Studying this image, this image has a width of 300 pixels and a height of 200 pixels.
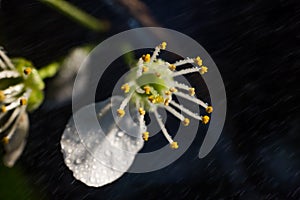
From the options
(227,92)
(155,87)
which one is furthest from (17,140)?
(227,92)

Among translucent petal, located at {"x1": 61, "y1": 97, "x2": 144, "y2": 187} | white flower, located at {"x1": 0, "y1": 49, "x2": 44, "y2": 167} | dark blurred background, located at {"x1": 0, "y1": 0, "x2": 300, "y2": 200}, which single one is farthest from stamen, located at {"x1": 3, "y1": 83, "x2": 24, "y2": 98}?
dark blurred background, located at {"x1": 0, "y1": 0, "x2": 300, "y2": 200}

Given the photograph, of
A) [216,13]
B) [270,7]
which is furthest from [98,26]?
[270,7]

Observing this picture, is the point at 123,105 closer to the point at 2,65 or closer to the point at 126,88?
the point at 126,88

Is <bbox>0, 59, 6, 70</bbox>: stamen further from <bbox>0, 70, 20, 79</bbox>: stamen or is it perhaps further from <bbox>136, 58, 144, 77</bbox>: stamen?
<bbox>136, 58, 144, 77</bbox>: stamen

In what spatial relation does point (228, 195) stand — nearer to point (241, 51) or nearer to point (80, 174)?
point (241, 51)

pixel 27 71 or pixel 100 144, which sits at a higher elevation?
pixel 27 71

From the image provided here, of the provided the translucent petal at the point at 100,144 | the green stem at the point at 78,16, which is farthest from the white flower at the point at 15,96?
the green stem at the point at 78,16

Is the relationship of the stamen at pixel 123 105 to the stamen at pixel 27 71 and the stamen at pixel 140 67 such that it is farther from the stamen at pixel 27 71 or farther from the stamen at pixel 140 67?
the stamen at pixel 27 71
